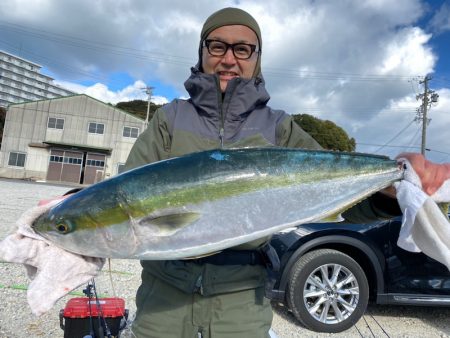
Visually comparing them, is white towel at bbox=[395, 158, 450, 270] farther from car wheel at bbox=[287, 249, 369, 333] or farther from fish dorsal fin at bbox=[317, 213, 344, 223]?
car wheel at bbox=[287, 249, 369, 333]

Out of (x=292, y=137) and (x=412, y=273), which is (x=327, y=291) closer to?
(x=412, y=273)

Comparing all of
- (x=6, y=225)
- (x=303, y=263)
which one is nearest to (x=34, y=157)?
(x=6, y=225)

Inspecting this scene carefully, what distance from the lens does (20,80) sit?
156375mm

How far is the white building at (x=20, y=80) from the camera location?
495 feet

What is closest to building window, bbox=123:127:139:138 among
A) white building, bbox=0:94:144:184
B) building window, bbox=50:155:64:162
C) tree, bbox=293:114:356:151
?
white building, bbox=0:94:144:184

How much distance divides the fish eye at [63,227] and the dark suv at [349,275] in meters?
3.23

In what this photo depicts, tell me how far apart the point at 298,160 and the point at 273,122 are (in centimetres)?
46

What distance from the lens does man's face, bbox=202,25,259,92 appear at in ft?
7.54

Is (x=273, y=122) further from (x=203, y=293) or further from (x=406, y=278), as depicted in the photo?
(x=406, y=278)

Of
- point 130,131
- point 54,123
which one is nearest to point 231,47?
point 130,131

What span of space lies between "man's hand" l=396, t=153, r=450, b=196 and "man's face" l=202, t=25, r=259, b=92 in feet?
3.76

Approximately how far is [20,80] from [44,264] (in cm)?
18112

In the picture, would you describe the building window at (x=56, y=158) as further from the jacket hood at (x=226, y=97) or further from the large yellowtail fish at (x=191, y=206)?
the large yellowtail fish at (x=191, y=206)

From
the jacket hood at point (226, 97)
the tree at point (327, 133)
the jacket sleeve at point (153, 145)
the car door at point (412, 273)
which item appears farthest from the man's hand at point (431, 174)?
the tree at point (327, 133)
